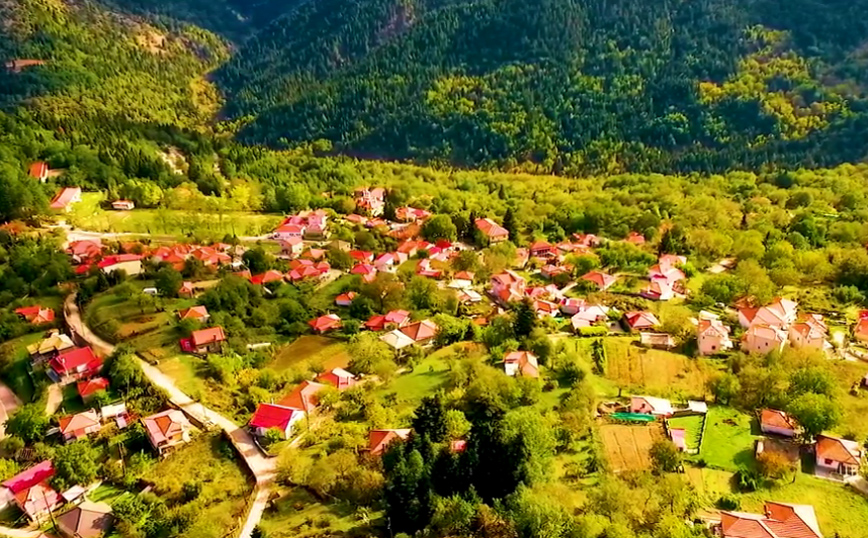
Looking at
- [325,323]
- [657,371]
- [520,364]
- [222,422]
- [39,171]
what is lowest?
[222,422]

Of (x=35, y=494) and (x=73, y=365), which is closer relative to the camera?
(x=35, y=494)

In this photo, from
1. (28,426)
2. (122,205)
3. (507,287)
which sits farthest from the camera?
(122,205)

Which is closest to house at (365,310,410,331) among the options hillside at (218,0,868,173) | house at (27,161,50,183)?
house at (27,161,50,183)

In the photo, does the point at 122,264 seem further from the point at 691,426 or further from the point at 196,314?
the point at 691,426

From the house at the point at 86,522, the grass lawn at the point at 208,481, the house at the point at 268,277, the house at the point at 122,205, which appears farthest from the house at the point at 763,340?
the house at the point at 122,205

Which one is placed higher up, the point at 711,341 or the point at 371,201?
the point at 371,201

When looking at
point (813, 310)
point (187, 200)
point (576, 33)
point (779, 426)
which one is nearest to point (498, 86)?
point (576, 33)

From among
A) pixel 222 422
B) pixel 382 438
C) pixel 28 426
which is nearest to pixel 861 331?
pixel 382 438

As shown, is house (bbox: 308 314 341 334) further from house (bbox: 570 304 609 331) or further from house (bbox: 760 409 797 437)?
house (bbox: 760 409 797 437)
